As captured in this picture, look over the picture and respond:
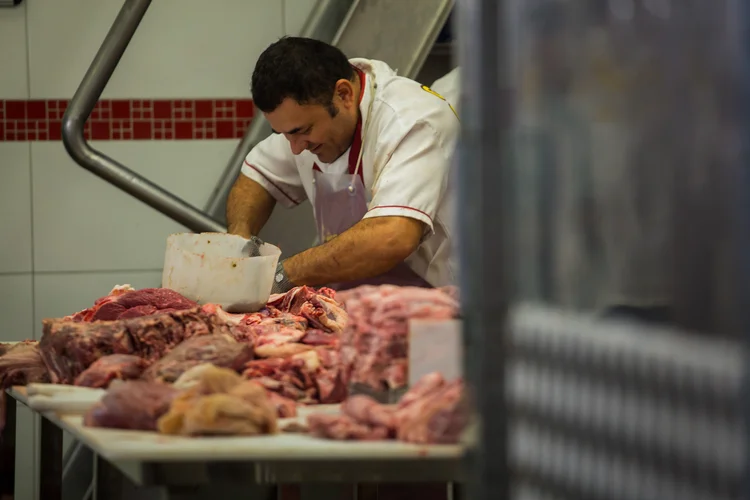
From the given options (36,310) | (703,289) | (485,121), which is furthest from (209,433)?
(36,310)

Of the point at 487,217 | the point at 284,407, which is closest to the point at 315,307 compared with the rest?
the point at 284,407

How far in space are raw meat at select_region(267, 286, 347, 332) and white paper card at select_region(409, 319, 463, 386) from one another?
817 mm

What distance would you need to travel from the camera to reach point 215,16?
14.6 feet

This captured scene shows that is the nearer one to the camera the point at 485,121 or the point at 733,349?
the point at 733,349

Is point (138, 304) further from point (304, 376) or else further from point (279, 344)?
point (304, 376)

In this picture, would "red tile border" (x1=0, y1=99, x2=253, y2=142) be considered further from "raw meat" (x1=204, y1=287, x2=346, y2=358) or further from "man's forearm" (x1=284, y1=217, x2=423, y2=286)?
"raw meat" (x1=204, y1=287, x2=346, y2=358)

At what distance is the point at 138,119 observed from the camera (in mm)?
4441

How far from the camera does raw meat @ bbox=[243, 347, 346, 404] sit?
1.93m

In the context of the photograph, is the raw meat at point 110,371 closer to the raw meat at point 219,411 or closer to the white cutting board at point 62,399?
the white cutting board at point 62,399

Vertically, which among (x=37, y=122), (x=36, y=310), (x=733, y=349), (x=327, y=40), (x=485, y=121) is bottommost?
(x=36, y=310)

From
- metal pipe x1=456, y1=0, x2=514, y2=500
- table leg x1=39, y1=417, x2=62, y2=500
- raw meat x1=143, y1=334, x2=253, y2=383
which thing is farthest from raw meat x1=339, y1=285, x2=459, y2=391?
table leg x1=39, y1=417, x2=62, y2=500

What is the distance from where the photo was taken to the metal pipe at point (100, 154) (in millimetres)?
3826

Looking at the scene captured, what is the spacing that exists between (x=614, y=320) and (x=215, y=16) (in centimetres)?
359

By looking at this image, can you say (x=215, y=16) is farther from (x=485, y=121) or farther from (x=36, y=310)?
(x=485, y=121)
